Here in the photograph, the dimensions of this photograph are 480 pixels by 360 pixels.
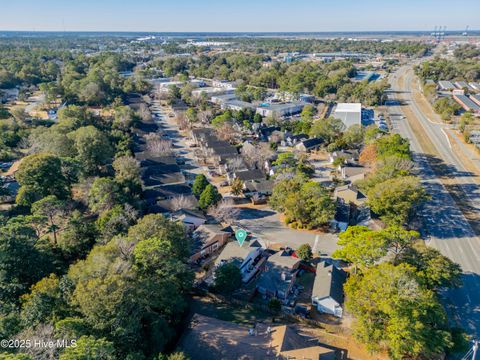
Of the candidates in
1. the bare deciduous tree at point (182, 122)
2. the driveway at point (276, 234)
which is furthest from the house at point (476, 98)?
the driveway at point (276, 234)

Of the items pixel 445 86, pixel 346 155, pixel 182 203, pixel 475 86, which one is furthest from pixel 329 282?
pixel 475 86

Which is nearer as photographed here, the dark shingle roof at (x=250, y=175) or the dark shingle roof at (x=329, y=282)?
the dark shingle roof at (x=329, y=282)

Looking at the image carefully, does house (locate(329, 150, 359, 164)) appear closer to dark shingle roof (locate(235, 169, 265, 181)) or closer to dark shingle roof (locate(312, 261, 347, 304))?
dark shingle roof (locate(235, 169, 265, 181))

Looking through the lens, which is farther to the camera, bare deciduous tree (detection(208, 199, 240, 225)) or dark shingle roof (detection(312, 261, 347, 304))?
bare deciduous tree (detection(208, 199, 240, 225))

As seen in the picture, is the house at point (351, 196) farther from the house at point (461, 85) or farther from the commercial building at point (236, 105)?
the house at point (461, 85)

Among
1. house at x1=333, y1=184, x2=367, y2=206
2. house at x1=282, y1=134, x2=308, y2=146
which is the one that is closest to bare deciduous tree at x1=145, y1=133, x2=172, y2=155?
house at x1=282, y1=134, x2=308, y2=146

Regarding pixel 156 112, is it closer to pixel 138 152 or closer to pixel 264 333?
pixel 138 152

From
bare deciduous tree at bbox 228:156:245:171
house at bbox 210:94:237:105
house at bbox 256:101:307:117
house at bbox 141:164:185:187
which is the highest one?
house at bbox 210:94:237:105
